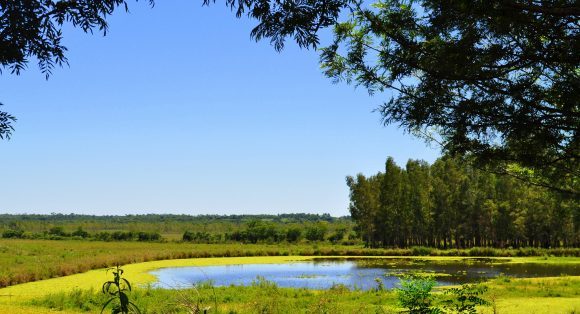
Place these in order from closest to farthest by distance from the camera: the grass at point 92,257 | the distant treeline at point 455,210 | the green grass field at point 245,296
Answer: the green grass field at point 245,296 → the grass at point 92,257 → the distant treeline at point 455,210

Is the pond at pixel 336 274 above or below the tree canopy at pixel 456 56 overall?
below

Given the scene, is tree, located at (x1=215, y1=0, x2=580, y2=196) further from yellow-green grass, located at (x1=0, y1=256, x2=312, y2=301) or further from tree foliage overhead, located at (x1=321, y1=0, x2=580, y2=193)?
yellow-green grass, located at (x1=0, y1=256, x2=312, y2=301)

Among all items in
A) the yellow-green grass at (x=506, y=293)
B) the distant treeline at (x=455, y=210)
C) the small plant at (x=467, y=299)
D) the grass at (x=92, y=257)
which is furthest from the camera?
the distant treeline at (x=455, y=210)

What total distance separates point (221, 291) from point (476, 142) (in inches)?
636

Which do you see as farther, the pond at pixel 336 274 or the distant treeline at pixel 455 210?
the distant treeline at pixel 455 210

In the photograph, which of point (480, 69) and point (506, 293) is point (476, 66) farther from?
point (506, 293)

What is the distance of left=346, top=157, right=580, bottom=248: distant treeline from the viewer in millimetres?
63969

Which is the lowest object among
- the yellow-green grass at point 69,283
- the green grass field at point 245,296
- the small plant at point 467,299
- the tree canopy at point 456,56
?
the yellow-green grass at point 69,283

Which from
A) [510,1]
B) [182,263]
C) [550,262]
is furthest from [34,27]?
[550,262]

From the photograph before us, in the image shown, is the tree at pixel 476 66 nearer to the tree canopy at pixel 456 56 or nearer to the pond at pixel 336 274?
the tree canopy at pixel 456 56

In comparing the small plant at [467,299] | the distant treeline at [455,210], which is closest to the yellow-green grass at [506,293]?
the small plant at [467,299]

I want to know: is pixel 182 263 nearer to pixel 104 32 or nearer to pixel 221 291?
pixel 221 291

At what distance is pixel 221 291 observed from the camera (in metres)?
Answer: 21.2

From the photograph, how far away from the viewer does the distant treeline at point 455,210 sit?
6397 cm
